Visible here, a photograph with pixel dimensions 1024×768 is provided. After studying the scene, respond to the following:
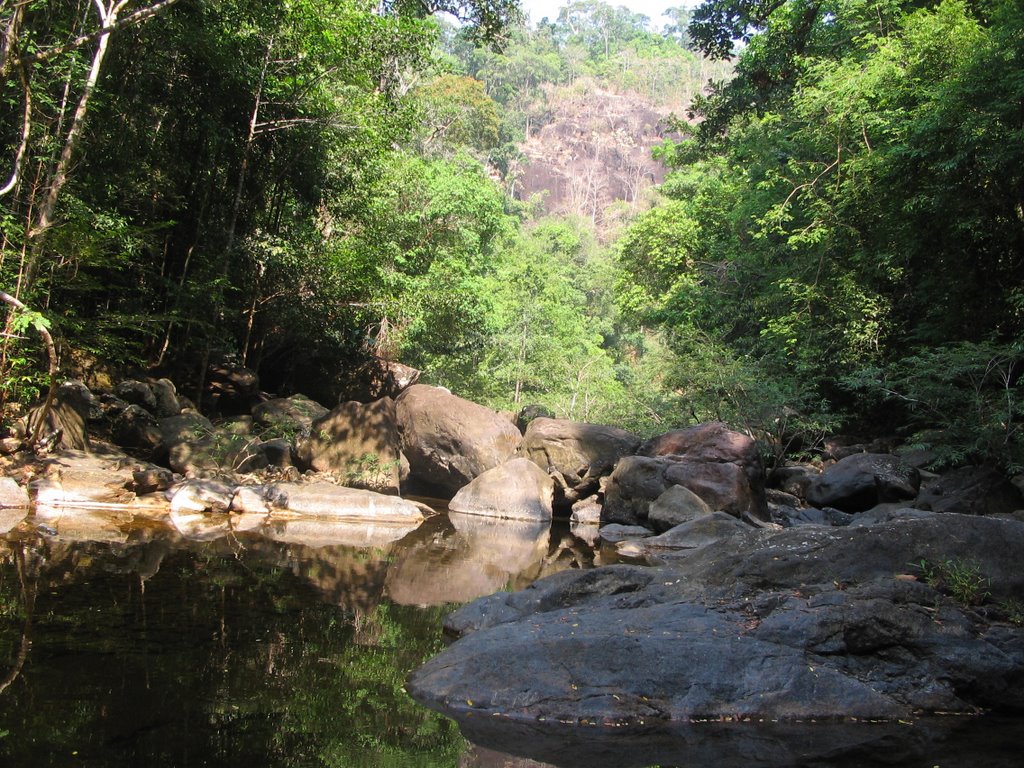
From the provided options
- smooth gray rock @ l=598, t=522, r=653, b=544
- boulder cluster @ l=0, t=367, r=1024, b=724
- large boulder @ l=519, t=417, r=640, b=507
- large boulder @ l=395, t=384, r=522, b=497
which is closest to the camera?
boulder cluster @ l=0, t=367, r=1024, b=724

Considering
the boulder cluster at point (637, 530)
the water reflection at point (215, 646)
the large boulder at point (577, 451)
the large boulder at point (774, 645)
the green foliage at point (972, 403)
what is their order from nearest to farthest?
the water reflection at point (215, 646) → the large boulder at point (774, 645) → the boulder cluster at point (637, 530) → the green foliage at point (972, 403) → the large boulder at point (577, 451)

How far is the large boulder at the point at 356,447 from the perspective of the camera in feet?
42.1

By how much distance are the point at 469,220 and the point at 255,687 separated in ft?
65.0

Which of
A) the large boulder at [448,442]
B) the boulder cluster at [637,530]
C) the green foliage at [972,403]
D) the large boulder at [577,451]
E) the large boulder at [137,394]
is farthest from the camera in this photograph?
the large boulder at [448,442]

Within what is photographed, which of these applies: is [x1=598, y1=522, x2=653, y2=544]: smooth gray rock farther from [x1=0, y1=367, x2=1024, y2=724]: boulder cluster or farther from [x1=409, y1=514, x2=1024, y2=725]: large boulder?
[x1=409, y1=514, x2=1024, y2=725]: large boulder

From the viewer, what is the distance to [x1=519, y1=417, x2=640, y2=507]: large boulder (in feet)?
46.8

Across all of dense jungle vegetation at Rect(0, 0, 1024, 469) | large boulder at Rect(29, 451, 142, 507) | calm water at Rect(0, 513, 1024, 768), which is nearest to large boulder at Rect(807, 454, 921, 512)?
dense jungle vegetation at Rect(0, 0, 1024, 469)

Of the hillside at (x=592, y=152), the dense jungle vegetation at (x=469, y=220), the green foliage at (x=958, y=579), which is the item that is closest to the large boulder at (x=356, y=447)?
the dense jungle vegetation at (x=469, y=220)

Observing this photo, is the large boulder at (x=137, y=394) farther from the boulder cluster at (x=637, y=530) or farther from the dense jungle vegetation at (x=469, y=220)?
the dense jungle vegetation at (x=469, y=220)

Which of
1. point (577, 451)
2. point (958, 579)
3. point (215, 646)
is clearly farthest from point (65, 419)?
point (958, 579)

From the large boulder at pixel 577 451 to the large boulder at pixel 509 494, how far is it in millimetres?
1121

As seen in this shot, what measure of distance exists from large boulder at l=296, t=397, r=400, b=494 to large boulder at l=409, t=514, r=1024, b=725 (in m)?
7.70

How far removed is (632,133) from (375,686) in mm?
76706

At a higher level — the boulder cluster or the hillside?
the hillside
